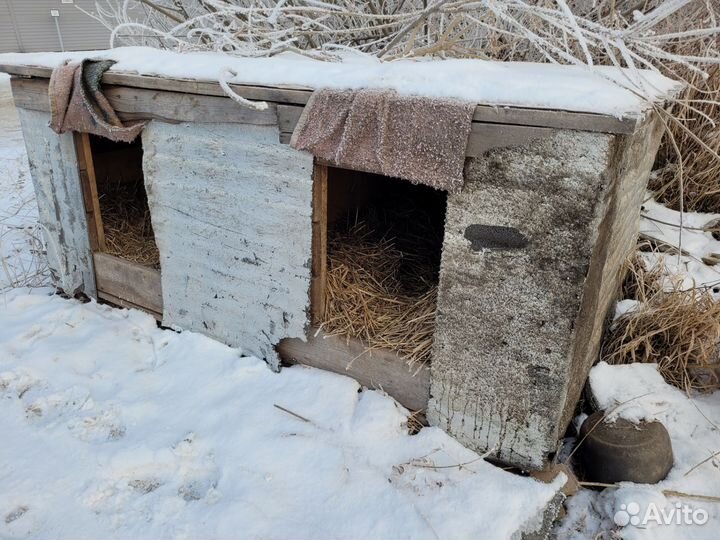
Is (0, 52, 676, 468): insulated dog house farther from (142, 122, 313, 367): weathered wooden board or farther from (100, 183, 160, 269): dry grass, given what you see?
(100, 183, 160, 269): dry grass

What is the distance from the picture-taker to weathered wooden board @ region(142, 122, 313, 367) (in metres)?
2.90

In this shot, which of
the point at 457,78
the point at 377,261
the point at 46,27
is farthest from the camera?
the point at 46,27

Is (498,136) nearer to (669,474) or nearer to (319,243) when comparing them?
(319,243)

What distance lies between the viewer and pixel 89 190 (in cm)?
381

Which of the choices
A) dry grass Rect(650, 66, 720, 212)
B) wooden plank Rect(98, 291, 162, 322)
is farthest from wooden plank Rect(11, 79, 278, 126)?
dry grass Rect(650, 66, 720, 212)

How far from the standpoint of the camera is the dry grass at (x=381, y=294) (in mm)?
2992

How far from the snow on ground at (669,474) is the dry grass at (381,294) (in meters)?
0.96

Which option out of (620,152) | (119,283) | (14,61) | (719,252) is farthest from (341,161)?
(719,252)

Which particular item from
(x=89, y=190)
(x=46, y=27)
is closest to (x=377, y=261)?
(x=89, y=190)

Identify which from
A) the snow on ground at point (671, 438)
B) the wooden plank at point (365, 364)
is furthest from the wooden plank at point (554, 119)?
the wooden plank at point (365, 364)

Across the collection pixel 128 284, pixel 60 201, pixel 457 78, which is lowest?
pixel 128 284

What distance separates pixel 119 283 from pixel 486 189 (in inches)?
104

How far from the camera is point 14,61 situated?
12.1ft

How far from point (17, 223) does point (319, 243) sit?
4327 millimetres
